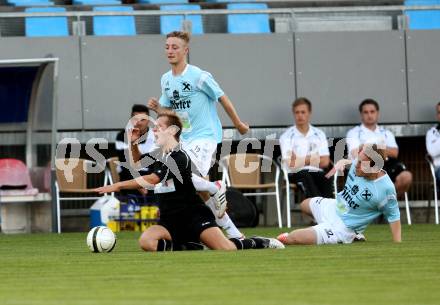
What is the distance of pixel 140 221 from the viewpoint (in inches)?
707

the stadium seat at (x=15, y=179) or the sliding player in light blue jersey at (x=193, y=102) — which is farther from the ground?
the sliding player in light blue jersey at (x=193, y=102)

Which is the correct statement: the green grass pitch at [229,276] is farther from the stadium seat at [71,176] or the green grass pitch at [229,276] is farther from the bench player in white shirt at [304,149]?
the stadium seat at [71,176]

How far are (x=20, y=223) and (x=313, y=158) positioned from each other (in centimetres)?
467

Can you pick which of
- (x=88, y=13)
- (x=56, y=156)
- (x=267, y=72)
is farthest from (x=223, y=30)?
(x=56, y=156)

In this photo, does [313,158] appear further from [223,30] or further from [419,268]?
[419,268]

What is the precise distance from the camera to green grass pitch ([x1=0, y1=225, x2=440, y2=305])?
7102mm

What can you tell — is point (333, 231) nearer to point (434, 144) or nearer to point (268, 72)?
point (434, 144)

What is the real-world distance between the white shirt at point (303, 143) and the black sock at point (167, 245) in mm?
6539

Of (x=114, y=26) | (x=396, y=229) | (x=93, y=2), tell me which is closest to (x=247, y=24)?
(x=114, y=26)

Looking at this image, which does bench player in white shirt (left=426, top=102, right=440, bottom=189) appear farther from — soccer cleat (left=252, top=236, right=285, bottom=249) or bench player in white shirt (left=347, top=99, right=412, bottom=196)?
soccer cleat (left=252, top=236, right=285, bottom=249)

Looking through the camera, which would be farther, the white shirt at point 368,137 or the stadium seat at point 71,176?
the white shirt at point 368,137

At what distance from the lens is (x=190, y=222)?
11.3 metres

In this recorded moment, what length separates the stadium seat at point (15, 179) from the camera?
17.9m

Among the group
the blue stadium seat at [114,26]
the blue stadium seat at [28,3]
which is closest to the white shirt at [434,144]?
the blue stadium seat at [114,26]
